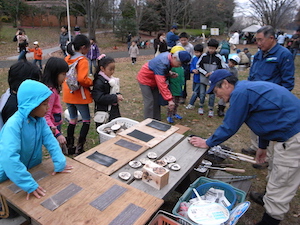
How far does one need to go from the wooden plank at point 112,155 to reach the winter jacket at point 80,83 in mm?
1099

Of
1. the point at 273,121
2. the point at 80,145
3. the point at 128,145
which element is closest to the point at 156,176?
the point at 128,145

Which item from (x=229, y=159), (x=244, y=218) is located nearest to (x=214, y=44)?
(x=229, y=159)

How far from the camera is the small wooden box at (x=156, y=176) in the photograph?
201 centimetres

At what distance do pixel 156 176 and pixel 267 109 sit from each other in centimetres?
121

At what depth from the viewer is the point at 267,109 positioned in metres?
2.19

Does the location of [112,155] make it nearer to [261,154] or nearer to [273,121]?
[273,121]

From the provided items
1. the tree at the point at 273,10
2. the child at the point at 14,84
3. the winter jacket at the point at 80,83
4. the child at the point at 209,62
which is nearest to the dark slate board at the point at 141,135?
the winter jacket at the point at 80,83

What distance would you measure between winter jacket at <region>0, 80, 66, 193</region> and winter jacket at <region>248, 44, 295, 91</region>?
3.33m

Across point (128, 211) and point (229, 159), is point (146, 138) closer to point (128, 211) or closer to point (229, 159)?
point (128, 211)

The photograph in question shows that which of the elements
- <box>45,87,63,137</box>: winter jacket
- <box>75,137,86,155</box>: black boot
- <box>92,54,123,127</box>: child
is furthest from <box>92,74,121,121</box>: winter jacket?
<box>75,137,86,155</box>: black boot

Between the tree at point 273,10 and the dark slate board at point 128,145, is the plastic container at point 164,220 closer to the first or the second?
the dark slate board at point 128,145

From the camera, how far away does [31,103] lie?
73.1 inches

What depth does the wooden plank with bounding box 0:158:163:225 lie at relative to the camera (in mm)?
1652

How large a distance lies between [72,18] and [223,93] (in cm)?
4042
